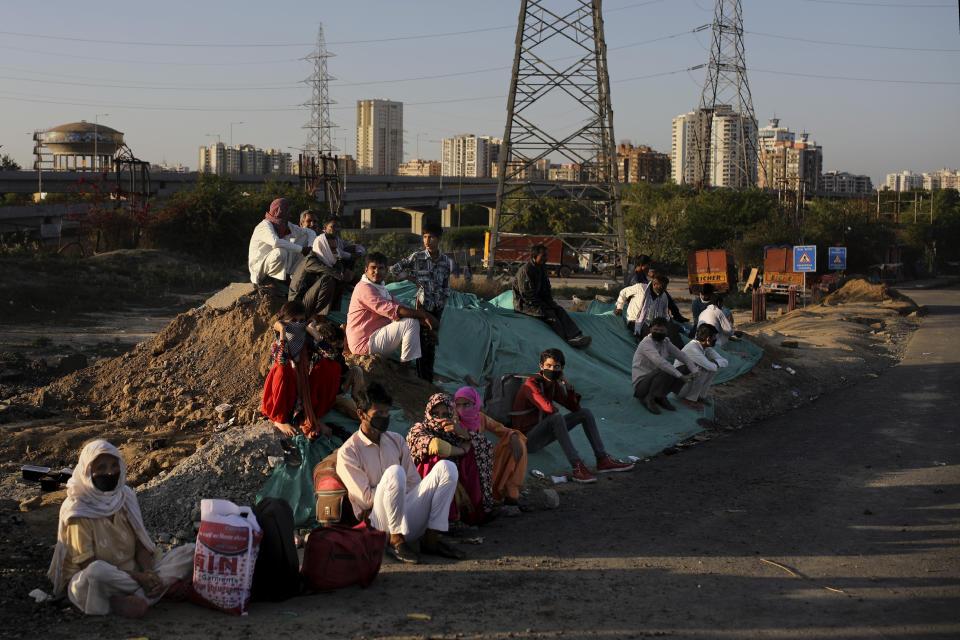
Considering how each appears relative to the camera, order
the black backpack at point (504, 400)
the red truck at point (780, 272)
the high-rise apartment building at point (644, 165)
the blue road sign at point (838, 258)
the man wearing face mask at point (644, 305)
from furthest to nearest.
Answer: the high-rise apartment building at point (644, 165), the red truck at point (780, 272), the blue road sign at point (838, 258), the man wearing face mask at point (644, 305), the black backpack at point (504, 400)

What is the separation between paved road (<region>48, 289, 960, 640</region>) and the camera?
486 centimetres

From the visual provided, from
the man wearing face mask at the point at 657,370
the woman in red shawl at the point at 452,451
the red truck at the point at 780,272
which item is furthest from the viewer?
the red truck at the point at 780,272

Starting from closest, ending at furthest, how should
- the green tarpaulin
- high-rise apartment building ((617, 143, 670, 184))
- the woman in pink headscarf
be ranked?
the woman in pink headscarf → the green tarpaulin → high-rise apartment building ((617, 143, 670, 184))

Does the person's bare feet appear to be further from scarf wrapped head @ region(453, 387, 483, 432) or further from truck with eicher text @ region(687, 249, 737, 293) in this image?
truck with eicher text @ region(687, 249, 737, 293)

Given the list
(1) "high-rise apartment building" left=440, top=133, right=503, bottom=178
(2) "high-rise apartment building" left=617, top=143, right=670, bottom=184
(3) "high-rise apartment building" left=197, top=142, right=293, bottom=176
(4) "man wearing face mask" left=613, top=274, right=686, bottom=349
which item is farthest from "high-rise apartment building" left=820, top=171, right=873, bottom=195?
(4) "man wearing face mask" left=613, top=274, right=686, bottom=349

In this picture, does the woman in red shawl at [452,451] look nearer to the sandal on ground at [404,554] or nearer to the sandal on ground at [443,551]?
the sandal on ground at [443,551]

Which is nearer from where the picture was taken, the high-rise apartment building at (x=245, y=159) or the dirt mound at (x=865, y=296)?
the dirt mound at (x=865, y=296)

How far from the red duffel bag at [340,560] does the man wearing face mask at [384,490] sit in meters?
0.49

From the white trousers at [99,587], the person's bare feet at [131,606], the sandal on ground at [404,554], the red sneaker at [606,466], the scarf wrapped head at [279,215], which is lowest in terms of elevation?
the red sneaker at [606,466]

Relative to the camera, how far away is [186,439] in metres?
8.26

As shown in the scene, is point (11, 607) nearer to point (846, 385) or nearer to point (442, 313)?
point (442, 313)

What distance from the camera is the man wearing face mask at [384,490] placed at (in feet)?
19.5

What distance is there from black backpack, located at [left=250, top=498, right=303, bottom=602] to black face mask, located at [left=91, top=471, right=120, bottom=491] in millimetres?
832

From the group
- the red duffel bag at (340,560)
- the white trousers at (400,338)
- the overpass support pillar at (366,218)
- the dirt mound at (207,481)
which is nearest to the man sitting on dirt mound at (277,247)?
the white trousers at (400,338)
